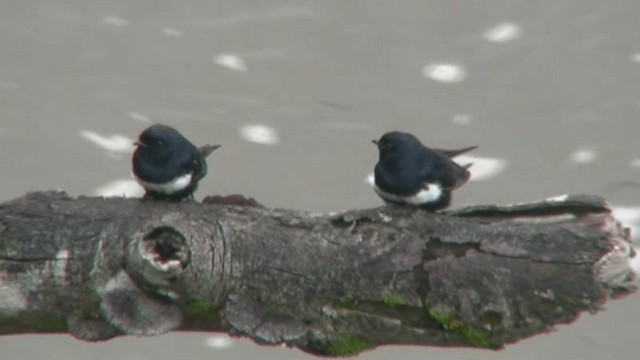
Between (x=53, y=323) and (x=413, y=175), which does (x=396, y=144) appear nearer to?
(x=413, y=175)

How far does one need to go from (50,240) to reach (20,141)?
5590 millimetres

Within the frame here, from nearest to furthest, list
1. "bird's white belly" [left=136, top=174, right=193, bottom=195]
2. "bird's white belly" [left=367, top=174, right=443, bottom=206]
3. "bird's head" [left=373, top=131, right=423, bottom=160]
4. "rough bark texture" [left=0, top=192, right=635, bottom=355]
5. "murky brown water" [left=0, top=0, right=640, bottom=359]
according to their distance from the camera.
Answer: "rough bark texture" [left=0, top=192, right=635, bottom=355] → "bird's white belly" [left=136, top=174, right=193, bottom=195] → "bird's white belly" [left=367, top=174, right=443, bottom=206] → "bird's head" [left=373, top=131, right=423, bottom=160] → "murky brown water" [left=0, top=0, right=640, bottom=359]

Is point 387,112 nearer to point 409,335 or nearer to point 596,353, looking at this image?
point 596,353

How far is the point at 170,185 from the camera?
5.60m

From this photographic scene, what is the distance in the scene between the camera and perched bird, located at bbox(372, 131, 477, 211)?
5.79 m

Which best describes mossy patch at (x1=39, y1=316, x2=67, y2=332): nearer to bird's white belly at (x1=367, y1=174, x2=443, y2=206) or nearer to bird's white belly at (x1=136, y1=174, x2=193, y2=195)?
bird's white belly at (x1=136, y1=174, x2=193, y2=195)

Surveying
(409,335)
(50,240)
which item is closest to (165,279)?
(50,240)

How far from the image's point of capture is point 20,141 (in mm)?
9594

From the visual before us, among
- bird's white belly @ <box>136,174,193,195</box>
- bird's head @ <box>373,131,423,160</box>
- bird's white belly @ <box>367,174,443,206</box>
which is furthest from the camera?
bird's head @ <box>373,131,423,160</box>

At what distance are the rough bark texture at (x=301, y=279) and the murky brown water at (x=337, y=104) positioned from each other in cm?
513

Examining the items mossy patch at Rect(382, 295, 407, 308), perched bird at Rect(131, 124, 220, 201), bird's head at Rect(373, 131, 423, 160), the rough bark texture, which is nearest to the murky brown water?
bird's head at Rect(373, 131, 423, 160)

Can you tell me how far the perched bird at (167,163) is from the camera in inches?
222

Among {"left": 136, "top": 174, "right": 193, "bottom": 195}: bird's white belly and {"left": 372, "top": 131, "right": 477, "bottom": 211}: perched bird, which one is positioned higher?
{"left": 372, "top": 131, "right": 477, "bottom": 211}: perched bird

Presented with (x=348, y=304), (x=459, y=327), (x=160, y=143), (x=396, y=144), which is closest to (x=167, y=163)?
(x=160, y=143)
